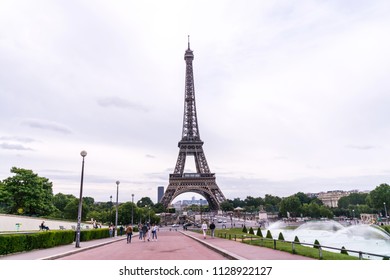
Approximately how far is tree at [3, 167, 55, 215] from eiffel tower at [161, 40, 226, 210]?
3938 cm

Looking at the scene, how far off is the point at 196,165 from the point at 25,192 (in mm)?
52633

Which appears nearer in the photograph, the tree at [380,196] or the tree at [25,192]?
the tree at [25,192]

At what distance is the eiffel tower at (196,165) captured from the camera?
86.7 m

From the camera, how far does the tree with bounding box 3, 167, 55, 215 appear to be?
157ft

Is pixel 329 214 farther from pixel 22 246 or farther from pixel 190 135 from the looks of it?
pixel 22 246

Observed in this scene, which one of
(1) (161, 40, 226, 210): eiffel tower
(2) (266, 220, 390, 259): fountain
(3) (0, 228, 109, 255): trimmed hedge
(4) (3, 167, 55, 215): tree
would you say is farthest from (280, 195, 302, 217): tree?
(3) (0, 228, 109, 255): trimmed hedge

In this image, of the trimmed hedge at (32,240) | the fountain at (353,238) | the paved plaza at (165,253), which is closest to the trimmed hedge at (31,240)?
the trimmed hedge at (32,240)

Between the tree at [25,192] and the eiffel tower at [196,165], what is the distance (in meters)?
39.4

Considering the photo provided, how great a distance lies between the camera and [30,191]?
48594mm

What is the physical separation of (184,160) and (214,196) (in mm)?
13882

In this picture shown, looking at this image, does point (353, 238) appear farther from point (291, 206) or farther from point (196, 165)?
point (291, 206)

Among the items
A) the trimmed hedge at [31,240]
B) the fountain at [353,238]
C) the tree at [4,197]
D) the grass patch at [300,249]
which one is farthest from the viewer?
the tree at [4,197]

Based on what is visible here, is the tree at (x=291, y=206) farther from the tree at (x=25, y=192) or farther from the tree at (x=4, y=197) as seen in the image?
the tree at (x=4, y=197)

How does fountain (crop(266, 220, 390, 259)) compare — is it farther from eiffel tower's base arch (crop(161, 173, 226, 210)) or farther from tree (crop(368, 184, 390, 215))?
tree (crop(368, 184, 390, 215))
